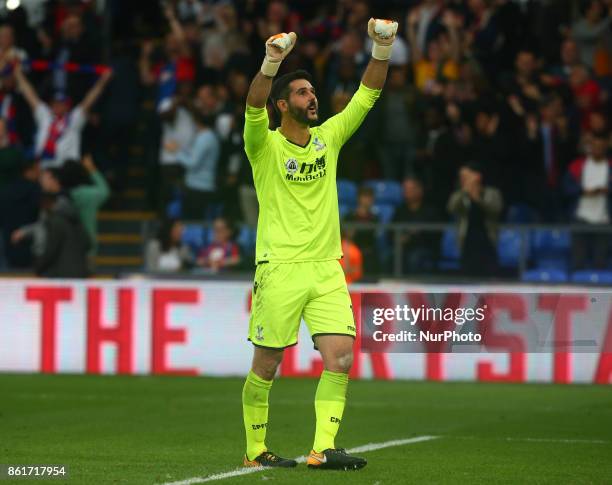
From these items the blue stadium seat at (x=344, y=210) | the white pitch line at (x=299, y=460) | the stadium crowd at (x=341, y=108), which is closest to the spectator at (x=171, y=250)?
the stadium crowd at (x=341, y=108)

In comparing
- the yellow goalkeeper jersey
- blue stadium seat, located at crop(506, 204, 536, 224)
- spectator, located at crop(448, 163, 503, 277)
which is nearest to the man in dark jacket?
spectator, located at crop(448, 163, 503, 277)

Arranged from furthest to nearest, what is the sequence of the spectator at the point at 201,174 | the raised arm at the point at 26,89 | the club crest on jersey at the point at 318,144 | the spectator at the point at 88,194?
the raised arm at the point at 26,89
the spectator at the point at 201,174
the spectator at the point at 88,194
the club crest on jersey at the point at 318,144

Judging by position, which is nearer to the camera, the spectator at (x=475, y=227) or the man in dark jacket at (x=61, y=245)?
the spectator at (x=475, y=227)

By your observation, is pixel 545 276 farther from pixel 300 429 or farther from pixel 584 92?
pixel 300 429

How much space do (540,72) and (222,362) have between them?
6.22 meters

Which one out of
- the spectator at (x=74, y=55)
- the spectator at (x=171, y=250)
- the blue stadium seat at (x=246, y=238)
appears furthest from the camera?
the spectator at (x=74, y=55)

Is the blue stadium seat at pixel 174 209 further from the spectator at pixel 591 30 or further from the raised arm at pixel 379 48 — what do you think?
the raised arm at pixel 379 48

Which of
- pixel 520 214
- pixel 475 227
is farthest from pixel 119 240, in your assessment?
pixel 475 227

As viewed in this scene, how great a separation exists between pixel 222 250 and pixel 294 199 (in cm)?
944

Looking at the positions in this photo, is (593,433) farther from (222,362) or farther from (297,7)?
(297,7)

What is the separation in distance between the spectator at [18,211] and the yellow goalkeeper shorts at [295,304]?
11.3 metres

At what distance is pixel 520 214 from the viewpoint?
60.7 feet

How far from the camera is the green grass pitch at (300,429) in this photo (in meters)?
8.74

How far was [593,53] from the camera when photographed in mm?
20641
